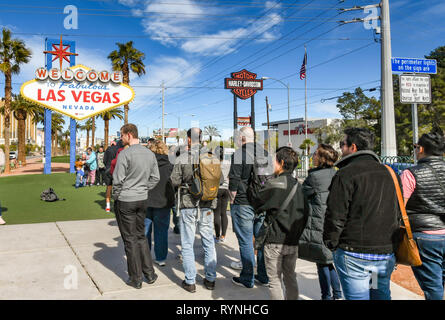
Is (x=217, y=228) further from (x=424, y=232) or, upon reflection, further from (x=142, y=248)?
(x=424, y=232)

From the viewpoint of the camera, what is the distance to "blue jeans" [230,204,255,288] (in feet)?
13.6

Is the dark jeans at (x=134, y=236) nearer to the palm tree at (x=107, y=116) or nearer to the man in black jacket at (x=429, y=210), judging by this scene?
the man in black jacket at (x=429, y=210)

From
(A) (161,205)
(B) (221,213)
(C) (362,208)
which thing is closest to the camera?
(C) (362,208)

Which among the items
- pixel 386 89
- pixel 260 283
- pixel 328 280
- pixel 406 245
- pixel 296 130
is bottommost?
pixel 260 283

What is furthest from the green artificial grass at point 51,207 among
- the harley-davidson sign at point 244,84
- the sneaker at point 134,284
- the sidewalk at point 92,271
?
the harley-davidson sign at point 244,84

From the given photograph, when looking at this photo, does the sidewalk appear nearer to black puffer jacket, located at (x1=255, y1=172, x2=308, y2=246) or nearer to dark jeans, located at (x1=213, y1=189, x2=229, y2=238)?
dark jeans, located at (x1=213, y1=189, x2=229, y2=238)

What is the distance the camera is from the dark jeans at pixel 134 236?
4102 millimetres

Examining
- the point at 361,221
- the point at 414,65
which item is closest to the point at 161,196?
the point at 361,221

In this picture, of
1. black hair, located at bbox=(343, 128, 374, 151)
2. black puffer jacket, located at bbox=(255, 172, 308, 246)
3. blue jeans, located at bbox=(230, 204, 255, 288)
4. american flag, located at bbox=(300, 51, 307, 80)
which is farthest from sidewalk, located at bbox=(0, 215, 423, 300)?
american flag, located at bbox=(300, 51, 307, 80)

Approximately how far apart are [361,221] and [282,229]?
0.78 m

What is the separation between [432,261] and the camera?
3064mm

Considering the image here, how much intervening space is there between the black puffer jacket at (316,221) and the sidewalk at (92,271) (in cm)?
80

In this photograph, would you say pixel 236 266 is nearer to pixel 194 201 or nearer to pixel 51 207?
pixel 194 201
